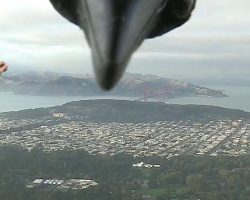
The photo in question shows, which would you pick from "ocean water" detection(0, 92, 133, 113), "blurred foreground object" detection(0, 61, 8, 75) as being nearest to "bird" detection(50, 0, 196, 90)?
"blurred foreground object" detection(0, 61, 8, 75)

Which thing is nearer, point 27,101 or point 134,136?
point 134,136

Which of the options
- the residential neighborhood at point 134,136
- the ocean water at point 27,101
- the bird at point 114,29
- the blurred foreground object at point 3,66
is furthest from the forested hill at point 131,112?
the bird at point 114,29

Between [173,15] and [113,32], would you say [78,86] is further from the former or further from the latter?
[113,32]

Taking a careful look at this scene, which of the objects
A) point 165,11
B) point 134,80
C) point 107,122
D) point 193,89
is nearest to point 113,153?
point 107,122

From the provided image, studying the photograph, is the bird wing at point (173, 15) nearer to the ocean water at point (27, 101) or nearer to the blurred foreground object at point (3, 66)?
the blurred foreground object at point (3, 66)

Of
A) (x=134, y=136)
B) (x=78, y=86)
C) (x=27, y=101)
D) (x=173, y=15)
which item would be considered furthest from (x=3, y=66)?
(x=27, y=101)

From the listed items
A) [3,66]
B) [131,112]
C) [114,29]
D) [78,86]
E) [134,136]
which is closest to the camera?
[114,29]
